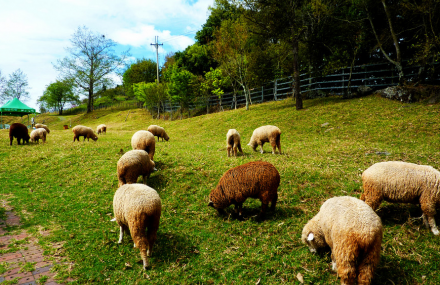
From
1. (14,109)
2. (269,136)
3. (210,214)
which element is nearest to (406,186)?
(210,214)

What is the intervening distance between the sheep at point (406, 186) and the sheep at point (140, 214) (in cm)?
454

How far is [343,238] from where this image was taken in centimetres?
367

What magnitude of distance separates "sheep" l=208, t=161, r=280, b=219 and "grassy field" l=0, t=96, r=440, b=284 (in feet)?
1.64

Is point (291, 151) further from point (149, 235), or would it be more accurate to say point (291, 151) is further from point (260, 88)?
point (260, 88)

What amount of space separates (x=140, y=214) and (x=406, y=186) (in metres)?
5.35

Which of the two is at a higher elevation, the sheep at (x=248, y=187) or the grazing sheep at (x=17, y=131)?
the grazing sheep at (x=17, y=131)

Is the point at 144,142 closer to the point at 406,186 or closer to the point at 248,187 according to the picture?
the point at 248,187

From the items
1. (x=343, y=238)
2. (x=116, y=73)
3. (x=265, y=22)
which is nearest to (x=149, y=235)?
(x=343, y=238)

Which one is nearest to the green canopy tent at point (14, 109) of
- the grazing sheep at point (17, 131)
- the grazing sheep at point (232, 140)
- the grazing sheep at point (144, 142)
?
the grazing sheep at point (17, 131)

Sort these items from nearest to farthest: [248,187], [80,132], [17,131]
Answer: [248,187] → [17,131] → [80,132]

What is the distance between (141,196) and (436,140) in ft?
45.8

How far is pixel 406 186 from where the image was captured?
16.1ft

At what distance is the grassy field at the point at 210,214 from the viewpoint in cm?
439

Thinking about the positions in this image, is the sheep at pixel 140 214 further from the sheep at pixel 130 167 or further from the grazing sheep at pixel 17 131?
the grazing sheep at pixel 17 131
